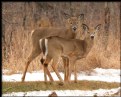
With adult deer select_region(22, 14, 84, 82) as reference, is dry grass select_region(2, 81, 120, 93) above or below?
below

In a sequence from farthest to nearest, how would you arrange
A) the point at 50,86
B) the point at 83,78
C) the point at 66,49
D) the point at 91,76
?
1. the point at 91,76
2. the point at 83,78
3. the point at 66,49
4. the point at 50,86

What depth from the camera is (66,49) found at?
11.7 meters

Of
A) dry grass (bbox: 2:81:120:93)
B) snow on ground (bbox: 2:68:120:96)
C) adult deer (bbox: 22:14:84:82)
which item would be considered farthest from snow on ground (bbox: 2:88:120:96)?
adult deer (bbox: 22:14:84:82)

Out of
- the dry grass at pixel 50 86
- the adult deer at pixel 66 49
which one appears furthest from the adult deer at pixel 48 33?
the dry grass at pixel 50 86

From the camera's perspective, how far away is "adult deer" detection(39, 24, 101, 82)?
1120 centimetres

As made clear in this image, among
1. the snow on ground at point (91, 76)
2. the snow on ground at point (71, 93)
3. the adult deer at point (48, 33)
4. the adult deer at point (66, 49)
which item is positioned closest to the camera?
the snow on ground at point (71, 93)

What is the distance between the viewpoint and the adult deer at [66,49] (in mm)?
11203

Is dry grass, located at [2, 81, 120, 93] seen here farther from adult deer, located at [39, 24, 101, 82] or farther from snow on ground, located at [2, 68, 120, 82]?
snow on ground, located at [2, 68, 120, 82]

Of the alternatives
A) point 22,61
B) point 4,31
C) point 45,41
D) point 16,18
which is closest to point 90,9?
point 16,18

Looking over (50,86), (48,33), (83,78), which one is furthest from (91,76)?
(50,86)

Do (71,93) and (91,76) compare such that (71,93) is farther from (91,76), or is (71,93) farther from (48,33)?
(91,76)

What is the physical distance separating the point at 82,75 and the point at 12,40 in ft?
10.3

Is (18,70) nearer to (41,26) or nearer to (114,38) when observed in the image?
(41,26)

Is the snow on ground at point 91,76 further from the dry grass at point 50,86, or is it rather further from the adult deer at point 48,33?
the dry grass at point 50,86
